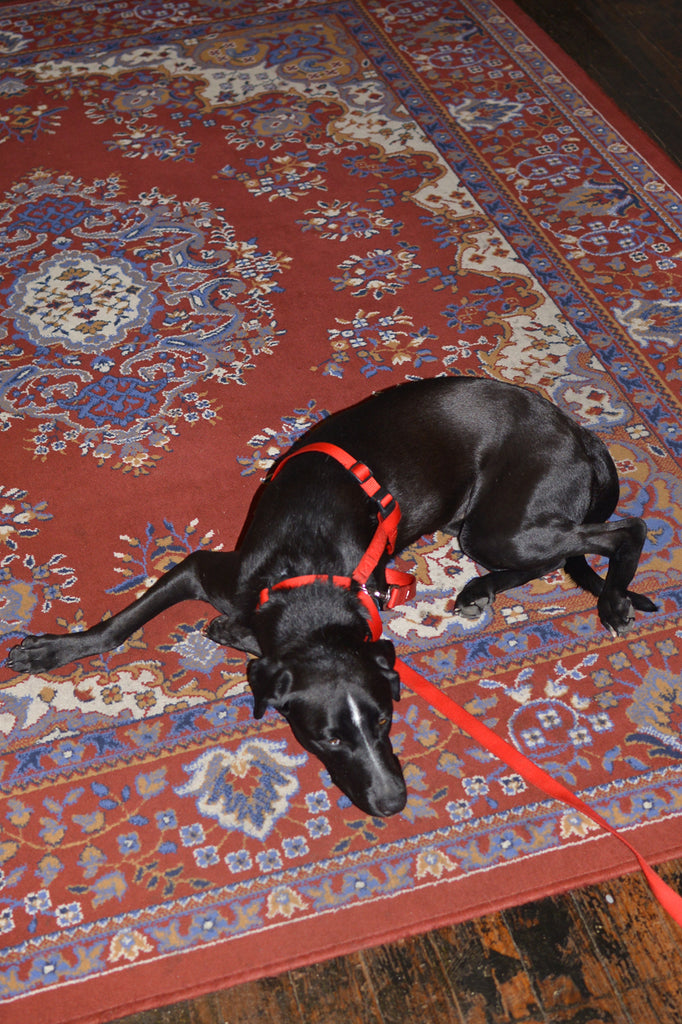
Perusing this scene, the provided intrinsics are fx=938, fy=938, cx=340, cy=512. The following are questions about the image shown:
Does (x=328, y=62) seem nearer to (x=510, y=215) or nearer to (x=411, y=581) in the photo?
(x=510, y=215)

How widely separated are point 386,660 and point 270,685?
231 millimetres

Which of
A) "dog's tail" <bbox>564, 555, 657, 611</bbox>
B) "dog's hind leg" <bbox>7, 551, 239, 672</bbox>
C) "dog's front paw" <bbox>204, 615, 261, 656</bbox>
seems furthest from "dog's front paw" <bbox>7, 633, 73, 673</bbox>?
"dog's tail" <bbox>564, 555, 657, 611</bbox>

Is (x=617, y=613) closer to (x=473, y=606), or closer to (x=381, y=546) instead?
(x=473, y=606)

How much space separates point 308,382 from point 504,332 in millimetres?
657

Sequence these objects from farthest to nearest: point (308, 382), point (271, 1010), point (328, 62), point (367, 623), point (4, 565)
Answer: point (328, 62), point (308, 382), point (4, 565), point (367, 623), point (271, 1010)

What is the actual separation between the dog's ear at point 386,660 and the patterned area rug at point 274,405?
0.31m

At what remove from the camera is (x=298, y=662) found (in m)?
1.81

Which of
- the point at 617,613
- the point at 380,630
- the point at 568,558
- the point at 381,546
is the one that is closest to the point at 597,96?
the point at 568,558

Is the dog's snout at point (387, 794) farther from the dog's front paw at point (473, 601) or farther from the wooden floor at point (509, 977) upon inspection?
the dog's front paw at point (473, 601)

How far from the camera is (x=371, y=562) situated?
6.47 feet

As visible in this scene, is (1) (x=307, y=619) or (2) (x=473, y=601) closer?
(1) (x=307, y=619)

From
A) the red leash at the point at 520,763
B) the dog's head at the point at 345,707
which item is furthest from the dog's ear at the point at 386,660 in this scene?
the red leash at the point at 520,763

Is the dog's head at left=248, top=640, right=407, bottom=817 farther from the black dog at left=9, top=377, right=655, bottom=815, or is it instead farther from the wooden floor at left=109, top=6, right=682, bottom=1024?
the wooden floor at left=109, top=6, right=682, bottom=1024

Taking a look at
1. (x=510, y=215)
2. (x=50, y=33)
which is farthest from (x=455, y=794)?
(x=50, y=33)
